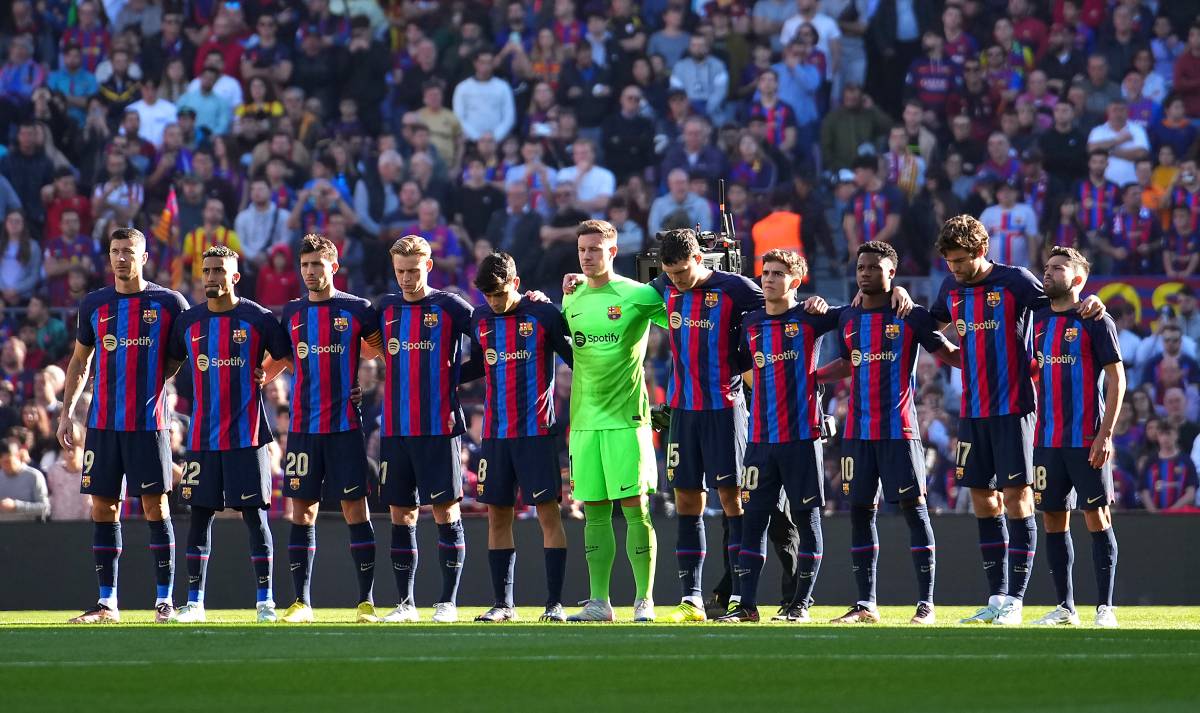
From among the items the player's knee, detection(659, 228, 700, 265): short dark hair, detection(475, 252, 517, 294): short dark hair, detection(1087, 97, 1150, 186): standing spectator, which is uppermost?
detection(1087, 97, 1150, 186): standing spectator

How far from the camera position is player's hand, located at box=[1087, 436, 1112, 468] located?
946 cm

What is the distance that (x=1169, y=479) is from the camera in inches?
574

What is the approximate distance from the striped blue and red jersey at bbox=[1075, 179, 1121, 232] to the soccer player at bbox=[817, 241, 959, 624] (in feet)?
26.6

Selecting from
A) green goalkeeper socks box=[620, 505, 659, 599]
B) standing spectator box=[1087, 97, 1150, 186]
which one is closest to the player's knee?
green goalkeeper socks box=[620, 505, 659, 599]

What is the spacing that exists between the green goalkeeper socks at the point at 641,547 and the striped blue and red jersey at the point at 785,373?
0.78m

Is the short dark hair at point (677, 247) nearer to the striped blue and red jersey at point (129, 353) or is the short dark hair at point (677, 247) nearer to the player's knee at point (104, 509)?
the striped blue and red jersey at point (129, 353)

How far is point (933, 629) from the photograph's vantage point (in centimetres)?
893

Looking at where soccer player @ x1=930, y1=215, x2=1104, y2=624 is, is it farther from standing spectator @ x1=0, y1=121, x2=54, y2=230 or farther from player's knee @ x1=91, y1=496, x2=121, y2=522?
standing spectator @ x1=0, y1=121, x2=54, y2=230

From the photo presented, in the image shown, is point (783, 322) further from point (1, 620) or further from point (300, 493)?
point (1, 620)

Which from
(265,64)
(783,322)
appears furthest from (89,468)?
(265,64)

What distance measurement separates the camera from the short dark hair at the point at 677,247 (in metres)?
10.1

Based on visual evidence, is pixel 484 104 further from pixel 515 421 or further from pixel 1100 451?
Answer: pixel 1100 451

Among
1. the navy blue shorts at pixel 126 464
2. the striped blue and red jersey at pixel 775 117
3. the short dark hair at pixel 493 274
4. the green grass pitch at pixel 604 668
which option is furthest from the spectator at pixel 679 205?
the green grass pitch at pixel 604 668

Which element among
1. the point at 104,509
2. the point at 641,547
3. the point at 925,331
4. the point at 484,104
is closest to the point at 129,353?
the point at 104,509
